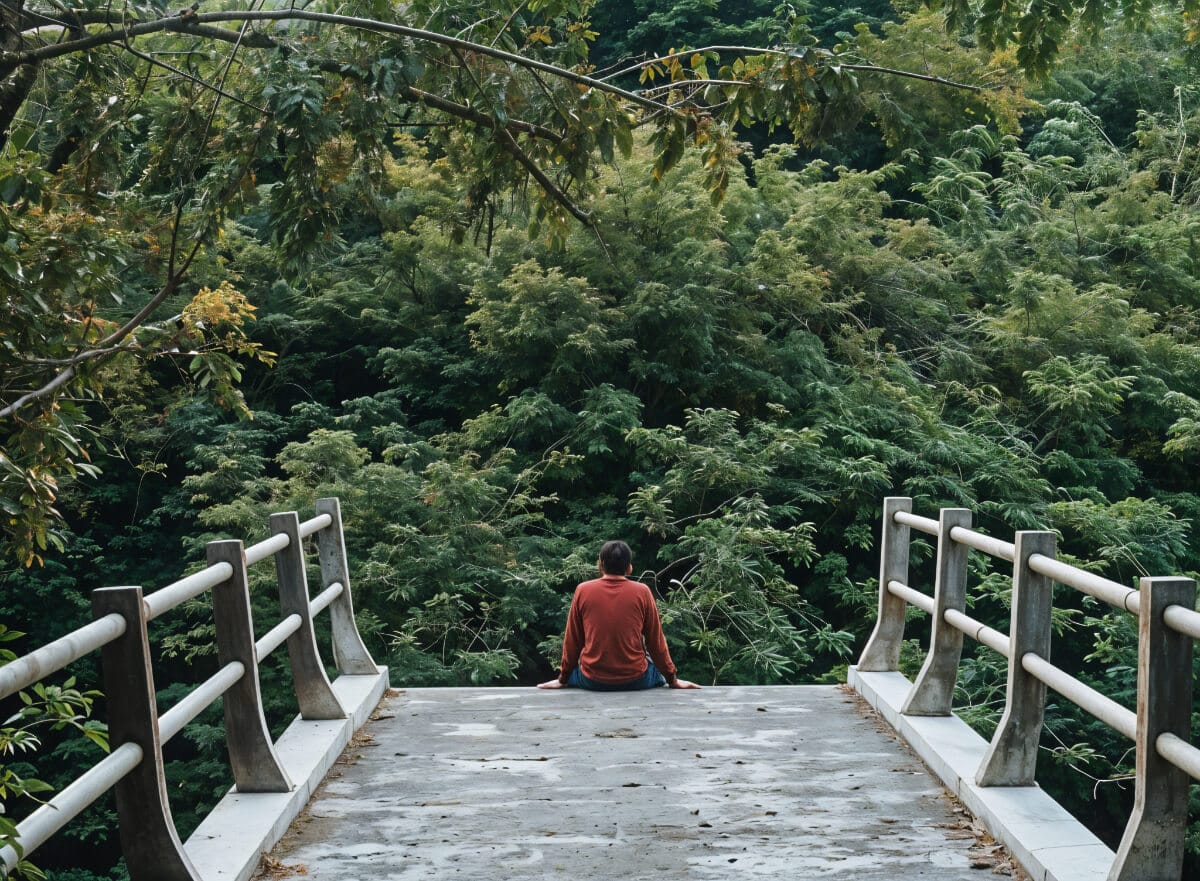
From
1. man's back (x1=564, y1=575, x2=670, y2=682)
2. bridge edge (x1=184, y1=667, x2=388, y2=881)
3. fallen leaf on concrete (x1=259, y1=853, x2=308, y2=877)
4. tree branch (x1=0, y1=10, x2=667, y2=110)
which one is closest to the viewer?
bridge edge (x1=184, y1=667, x2=388, y2=881)

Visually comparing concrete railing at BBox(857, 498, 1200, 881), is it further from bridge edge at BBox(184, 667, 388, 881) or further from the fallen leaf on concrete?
bridge edge at BBox(184, 667, 388, 881)

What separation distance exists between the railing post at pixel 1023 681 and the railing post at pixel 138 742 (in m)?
2.75

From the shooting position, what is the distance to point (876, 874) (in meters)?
3.79

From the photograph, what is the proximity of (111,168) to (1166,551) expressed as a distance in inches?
436

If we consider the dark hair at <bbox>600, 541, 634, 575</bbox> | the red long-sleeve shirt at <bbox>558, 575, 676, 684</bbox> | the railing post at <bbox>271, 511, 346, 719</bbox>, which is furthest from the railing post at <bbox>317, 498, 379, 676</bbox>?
the dark hair at <bbox>600, 541, 634, 575</bbox>

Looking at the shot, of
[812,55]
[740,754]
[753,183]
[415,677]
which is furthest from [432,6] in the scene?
[753,183]

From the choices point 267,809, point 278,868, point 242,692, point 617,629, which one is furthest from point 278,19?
point 617,629

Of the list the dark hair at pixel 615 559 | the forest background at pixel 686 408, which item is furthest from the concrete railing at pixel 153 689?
the forest background at pixel 686 408

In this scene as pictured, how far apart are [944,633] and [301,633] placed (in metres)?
2.87

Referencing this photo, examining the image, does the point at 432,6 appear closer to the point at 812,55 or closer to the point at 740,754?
the point at 812,55

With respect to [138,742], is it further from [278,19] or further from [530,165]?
[530,165]

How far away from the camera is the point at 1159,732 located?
10.8 ft

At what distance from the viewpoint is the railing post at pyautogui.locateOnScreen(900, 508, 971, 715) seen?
537cm

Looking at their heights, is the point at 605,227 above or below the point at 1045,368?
above
